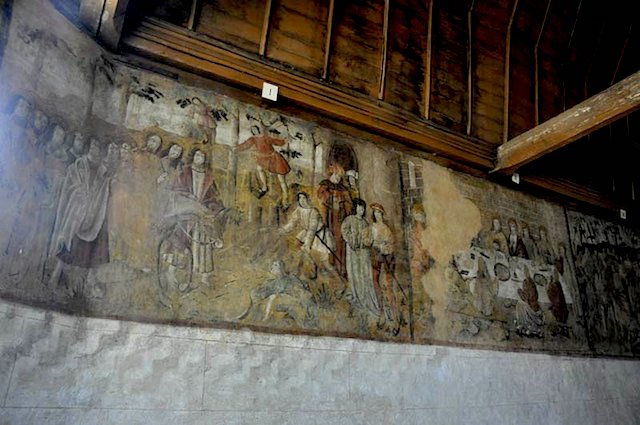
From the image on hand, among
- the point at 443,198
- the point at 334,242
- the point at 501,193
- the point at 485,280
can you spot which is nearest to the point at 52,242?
the point at 334,242

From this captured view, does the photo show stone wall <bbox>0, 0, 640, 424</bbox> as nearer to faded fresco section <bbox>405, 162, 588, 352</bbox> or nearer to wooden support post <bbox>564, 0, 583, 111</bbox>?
faded fresco section <bbox>405, 162, 588, 352</bbox>

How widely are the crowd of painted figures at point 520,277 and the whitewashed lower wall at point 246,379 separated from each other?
1.95 ft

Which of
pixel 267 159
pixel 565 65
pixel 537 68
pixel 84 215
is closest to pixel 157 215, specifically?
pixel 84 215

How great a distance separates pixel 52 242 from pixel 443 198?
4.96 metres

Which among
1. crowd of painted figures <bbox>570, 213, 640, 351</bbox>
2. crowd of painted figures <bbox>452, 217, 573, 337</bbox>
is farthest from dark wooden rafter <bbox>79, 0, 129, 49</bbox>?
crowd of painted figures <bbox>570, 213, 640, 351</bbox>

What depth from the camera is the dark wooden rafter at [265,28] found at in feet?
19.1

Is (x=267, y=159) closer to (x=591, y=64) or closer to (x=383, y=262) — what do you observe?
(x=383, y=262)

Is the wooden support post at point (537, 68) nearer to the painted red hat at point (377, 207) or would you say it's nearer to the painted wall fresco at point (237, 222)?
the painted wall fresco at point (237, 222)

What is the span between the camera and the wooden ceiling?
5535mm

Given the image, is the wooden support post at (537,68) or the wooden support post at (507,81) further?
the wooden support post at (537,68)

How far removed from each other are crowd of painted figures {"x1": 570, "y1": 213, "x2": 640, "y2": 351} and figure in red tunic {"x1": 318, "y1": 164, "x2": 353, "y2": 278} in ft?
15.2

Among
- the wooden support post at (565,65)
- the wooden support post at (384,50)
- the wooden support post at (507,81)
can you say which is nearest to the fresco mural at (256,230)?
the wooden support post at (384,50)

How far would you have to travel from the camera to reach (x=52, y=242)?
4.00 metres

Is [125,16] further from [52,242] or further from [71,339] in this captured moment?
[71,339]
